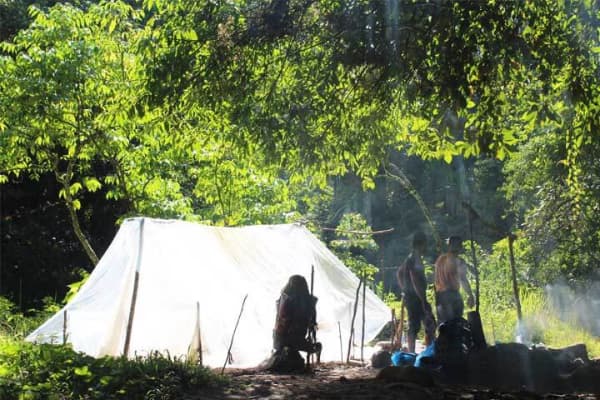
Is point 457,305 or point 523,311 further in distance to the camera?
point 523,311

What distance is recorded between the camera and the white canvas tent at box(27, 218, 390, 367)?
9078 mm

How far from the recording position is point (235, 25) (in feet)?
23.6

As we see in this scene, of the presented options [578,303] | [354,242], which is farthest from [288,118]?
[354,242]

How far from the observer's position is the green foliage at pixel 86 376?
6.18 meters

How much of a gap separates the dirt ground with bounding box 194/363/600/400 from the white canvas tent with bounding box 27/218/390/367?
1.26 metres

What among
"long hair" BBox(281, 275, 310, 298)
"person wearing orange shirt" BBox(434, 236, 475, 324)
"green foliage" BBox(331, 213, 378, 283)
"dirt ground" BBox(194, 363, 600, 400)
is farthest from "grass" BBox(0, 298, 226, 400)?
"green foliage" BBox(331, 213, 378, 283)

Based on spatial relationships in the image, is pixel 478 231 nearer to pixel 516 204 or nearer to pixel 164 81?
pixel 516 204

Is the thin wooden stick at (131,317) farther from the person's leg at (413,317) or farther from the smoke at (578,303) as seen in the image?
the smoke at (578,303)

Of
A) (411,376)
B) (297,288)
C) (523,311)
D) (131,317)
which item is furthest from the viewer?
(523,311)

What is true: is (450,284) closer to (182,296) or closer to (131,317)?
(182,296)

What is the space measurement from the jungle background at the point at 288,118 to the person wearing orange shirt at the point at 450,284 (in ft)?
1.62

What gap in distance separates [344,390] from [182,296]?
310 cm

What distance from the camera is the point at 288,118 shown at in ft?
24.5

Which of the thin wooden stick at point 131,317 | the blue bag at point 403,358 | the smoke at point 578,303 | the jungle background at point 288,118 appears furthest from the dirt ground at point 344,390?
the smoke at point 578,303
